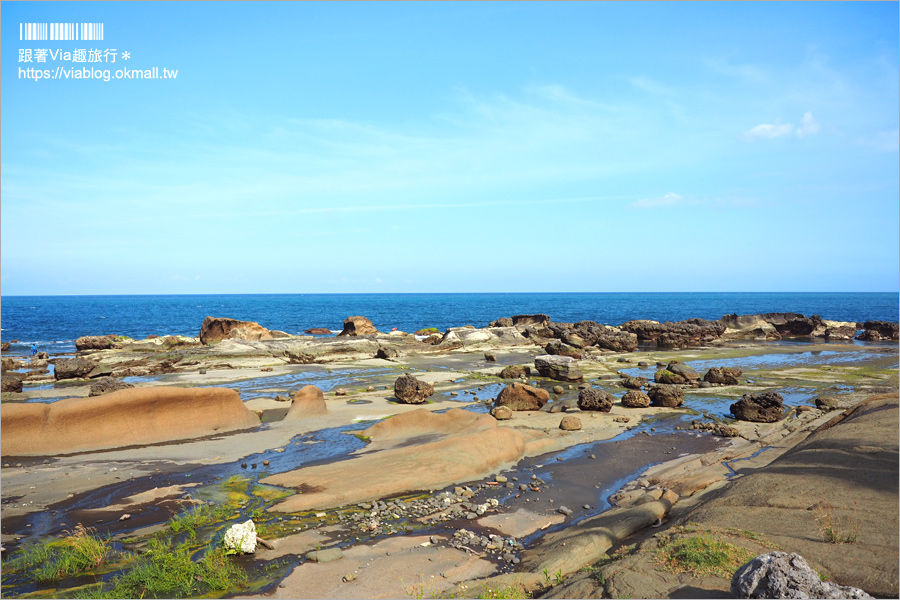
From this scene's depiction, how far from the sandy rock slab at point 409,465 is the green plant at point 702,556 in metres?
6.04

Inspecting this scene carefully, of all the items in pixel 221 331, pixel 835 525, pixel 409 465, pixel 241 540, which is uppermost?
pixel 221 331

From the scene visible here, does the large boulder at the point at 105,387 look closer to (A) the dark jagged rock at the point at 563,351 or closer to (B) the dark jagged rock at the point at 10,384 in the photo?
(B) the dark jagged rock at the point at 10,384

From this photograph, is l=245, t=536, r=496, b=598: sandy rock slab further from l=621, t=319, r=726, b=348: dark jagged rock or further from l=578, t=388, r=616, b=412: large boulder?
l=621, t=319, r=726, b=348: dark jagged rock

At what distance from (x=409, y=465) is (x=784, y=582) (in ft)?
29.4

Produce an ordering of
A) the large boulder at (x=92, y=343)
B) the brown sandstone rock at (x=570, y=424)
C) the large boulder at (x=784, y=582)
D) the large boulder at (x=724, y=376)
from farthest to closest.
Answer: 1. the large boulder at (x=92, y=343)
2. the large boulder at (x=724, y=376)
3. the brown sandstone rock at (x=570, y=424)
4. the large boulder at (x=784, y=582)

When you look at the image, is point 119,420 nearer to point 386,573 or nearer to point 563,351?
point 386,573

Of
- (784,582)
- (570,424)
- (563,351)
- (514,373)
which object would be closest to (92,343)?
(514,373)

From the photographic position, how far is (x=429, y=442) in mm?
14797

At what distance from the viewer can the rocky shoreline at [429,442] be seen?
8.71 metres

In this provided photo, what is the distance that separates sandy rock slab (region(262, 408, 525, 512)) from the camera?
36.5 feet

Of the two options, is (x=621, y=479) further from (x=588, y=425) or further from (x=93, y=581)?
(x=93, y=581)

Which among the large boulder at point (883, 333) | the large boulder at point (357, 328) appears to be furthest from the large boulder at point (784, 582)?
the large boulder at point (883, 333)

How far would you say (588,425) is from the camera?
18.0m

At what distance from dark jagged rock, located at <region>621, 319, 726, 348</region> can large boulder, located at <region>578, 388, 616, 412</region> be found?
3099cm
